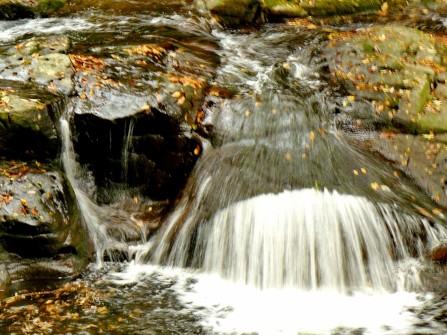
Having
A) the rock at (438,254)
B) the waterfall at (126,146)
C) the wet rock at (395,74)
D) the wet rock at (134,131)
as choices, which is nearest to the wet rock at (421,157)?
the wet rock at (395,74)

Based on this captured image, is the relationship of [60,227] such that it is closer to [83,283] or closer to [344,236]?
[83,283]

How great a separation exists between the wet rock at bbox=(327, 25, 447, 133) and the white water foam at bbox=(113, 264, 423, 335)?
9.50 feet

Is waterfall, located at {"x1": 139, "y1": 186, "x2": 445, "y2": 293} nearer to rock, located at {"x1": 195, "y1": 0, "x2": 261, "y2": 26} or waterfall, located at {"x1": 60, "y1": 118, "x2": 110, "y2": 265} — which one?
waterfall, located at {"x1": 60, "y1": 118, "x2": 110, "y2": 265}

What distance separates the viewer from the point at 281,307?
5.29 metres

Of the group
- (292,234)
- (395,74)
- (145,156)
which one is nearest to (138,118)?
(145,156)

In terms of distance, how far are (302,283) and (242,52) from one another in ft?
15.2

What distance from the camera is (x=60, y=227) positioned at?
5.65 m

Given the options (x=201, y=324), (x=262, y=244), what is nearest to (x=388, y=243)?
(x=262, y=244)

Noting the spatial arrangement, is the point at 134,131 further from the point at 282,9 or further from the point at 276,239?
the point at 282,9

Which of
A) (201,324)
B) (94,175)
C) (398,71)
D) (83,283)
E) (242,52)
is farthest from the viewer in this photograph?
(242,52)

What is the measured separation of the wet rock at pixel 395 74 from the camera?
7.22 meters

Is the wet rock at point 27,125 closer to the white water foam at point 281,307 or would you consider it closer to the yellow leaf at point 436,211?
the white water foam at point 281,307

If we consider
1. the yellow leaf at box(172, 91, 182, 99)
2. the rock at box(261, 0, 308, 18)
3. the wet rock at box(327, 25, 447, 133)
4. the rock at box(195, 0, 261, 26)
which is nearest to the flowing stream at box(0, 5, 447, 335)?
the yellow leaf at box(172, 91, 182, 99)

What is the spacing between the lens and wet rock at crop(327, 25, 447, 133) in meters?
7.22
